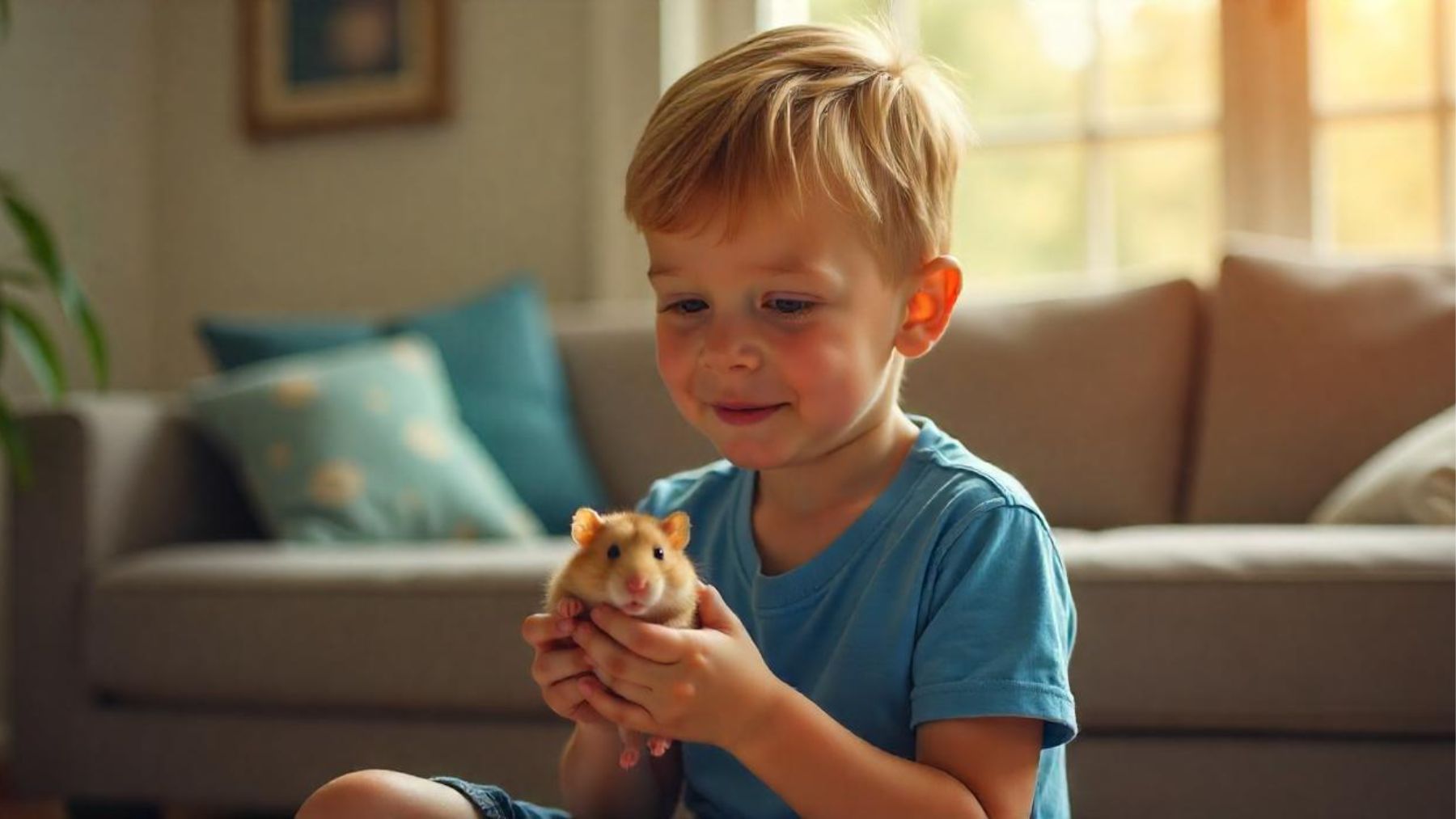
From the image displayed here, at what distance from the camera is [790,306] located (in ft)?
3.29

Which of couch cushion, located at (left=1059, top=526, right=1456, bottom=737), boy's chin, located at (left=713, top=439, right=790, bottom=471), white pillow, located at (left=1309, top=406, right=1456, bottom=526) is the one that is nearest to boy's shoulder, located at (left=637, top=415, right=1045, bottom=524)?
boy's chin, located at (left=713, top=439, right=790, bottom=471)

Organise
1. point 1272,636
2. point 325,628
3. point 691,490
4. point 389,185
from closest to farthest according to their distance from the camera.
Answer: point 691,490
point 1272,636
point 325,628
point 389,185

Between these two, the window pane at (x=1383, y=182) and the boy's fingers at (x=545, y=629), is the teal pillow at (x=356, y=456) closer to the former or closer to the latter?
the boy's fingers at (x=545, y=629)

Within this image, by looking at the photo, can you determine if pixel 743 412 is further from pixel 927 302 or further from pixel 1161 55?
pixel 1161 55

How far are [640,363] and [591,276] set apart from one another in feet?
2.18

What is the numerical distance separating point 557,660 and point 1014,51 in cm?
262

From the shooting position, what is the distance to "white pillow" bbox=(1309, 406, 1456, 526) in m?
1.84

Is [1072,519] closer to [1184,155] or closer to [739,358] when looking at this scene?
[1184,155]

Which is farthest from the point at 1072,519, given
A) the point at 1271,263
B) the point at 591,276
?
the point at 591,276

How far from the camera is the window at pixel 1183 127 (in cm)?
288

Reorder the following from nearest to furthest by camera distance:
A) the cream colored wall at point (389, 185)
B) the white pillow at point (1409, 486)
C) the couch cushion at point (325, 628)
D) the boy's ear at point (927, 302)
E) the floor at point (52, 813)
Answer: the boy's ear at point (927, 302) < the white pillow at point (1409, 486) < the couch cushion at point (325, 628) < the floor at point (52, 813) < the cream colored wall at point (389, 185)

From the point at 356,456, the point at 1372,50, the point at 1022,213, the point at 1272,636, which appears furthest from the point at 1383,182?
the point at 356,456

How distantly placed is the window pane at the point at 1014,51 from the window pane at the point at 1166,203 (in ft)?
0.60

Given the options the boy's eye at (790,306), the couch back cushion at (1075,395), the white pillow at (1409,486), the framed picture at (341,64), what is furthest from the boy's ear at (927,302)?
the framed picture at (341,64)
